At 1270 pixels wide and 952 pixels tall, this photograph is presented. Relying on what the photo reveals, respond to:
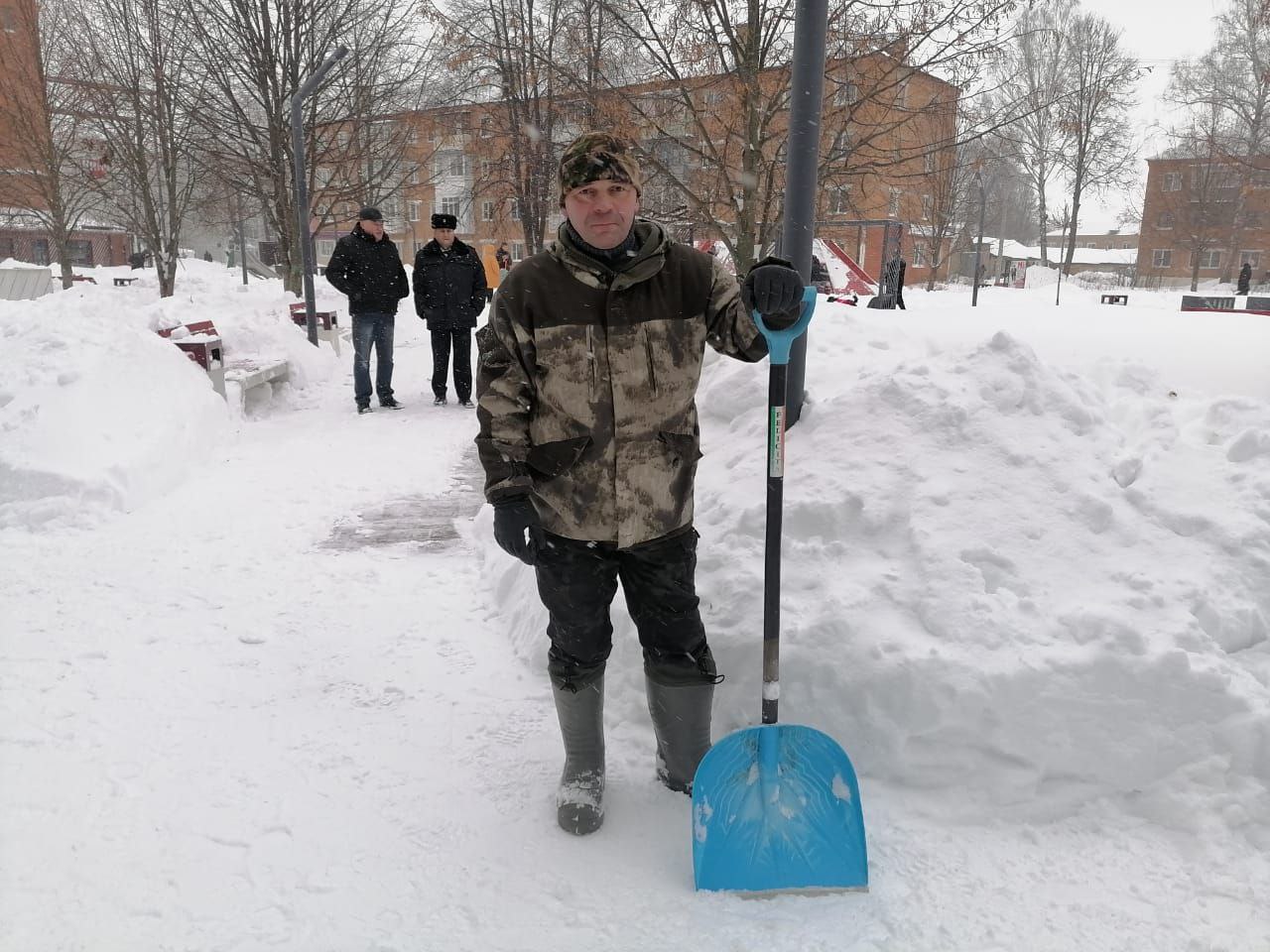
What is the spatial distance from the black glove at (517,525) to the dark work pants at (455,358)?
597 cm

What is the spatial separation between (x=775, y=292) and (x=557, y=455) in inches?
27.2

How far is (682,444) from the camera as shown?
7.45ft

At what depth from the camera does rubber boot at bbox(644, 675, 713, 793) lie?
2.43m

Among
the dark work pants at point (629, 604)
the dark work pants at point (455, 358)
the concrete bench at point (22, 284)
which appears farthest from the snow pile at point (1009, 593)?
the concrete bench at point (22, 284)

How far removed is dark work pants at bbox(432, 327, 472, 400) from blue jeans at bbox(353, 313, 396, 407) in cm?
43

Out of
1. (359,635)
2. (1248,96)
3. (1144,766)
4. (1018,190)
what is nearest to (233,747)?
(359,635)

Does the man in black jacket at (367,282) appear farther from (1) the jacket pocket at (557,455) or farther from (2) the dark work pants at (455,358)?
(1) the jacket pocket at (557,455)

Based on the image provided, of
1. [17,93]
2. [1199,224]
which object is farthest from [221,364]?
[1199,224]

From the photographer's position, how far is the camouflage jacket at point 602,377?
215cm

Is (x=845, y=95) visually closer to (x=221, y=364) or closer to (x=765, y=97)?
(x=765, y=97)

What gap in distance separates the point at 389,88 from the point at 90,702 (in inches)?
665

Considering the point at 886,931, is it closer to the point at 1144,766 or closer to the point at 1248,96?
the point at 1144,766

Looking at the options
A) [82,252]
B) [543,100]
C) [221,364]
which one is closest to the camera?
[221,364]

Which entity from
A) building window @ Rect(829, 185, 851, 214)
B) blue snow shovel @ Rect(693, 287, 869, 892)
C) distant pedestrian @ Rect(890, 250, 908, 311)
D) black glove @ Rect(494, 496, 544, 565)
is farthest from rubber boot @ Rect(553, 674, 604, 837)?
distant pedestrian @ Rect(890, 250, 908, 311)
